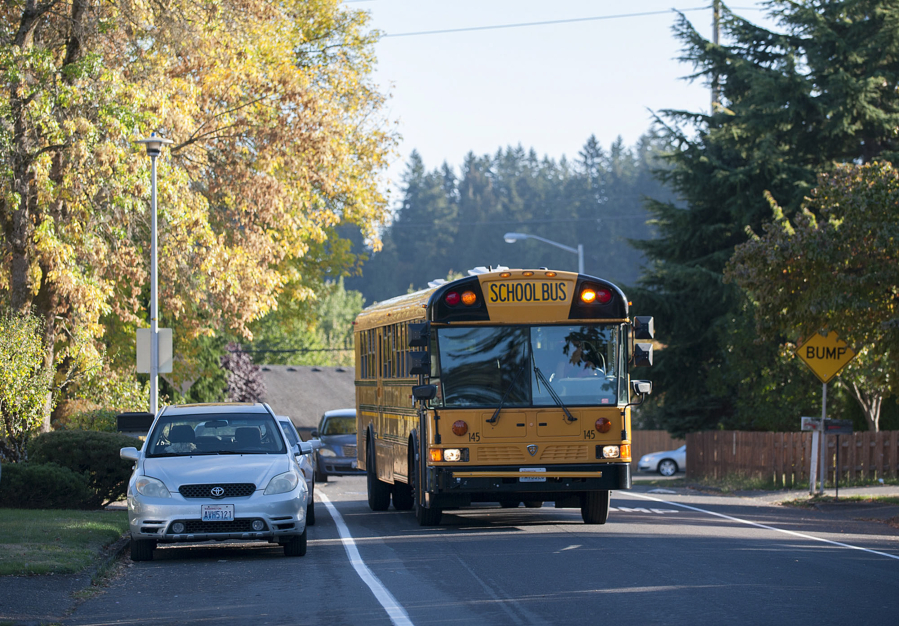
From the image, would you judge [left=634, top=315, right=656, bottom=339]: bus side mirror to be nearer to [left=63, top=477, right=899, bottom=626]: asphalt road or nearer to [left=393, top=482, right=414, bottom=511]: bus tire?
[left=63, top=477, right=899, bottom=626]: asphalt road

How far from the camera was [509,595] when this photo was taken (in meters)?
→ 9.89

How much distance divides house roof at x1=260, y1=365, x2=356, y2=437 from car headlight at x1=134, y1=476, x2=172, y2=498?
46.9 metres

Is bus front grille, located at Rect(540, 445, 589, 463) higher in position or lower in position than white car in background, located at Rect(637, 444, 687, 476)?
higher

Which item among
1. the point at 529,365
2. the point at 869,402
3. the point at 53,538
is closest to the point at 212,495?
the point at 53,538

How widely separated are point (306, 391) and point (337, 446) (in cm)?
3648

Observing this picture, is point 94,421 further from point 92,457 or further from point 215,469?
point 215,469

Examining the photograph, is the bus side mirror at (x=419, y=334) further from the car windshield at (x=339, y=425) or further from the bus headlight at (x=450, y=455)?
the car windshield at (x=339, y=425)

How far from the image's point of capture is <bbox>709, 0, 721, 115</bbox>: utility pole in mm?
37031

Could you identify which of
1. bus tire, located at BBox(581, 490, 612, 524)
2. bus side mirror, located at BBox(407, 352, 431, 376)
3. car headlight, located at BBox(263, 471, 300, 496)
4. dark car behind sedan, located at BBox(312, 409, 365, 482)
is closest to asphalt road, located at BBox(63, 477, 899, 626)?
bus tire, located at BBox(581, 490, 612, 524)

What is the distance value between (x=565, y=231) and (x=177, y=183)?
296 feet

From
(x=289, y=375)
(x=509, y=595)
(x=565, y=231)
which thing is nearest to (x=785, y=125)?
(x=509, y=595)

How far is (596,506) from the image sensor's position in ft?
51.3

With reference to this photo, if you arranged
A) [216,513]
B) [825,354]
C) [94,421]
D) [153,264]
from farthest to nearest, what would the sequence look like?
[94,421]
[153,264]
[825,354]
[216,513]

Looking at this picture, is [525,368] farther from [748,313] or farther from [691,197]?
[691,197]
